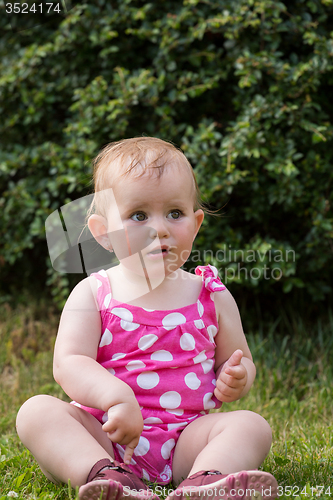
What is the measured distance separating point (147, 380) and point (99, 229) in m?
0.47

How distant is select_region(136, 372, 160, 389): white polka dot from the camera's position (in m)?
1.51

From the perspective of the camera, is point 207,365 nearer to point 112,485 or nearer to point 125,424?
point 125,424

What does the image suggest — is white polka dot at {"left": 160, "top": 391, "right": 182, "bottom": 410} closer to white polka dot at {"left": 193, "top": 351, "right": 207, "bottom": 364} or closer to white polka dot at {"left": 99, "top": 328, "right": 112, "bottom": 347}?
white polka dot at {"left": 193, "top": 351, "right": 207, "bottom": 364}

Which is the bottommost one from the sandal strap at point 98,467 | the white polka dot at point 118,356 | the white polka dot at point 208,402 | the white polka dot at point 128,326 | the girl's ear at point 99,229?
the white polka dot at point 208,402

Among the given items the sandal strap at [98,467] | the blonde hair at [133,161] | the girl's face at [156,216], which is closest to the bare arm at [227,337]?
the girl's face at [156,216]

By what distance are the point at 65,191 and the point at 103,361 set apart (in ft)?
5.70

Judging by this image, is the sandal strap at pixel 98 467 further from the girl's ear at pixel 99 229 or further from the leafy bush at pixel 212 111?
the leafy bush at pixel 212 111

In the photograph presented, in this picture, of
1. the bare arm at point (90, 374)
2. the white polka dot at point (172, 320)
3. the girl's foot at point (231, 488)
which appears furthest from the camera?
the white polka dot at point (172, 320)

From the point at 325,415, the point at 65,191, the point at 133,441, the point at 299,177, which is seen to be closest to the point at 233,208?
the point at 299,177

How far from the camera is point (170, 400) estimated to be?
5.00 feet

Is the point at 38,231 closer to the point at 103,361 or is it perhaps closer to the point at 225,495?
the point at 103,361

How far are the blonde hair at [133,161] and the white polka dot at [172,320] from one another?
13.9 inches

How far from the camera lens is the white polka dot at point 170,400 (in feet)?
4.99

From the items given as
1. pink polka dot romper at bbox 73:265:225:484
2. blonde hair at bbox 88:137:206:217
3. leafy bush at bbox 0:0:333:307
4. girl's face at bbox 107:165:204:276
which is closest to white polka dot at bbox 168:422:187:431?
pink polka dot romper at bbox 73:265:225:484
